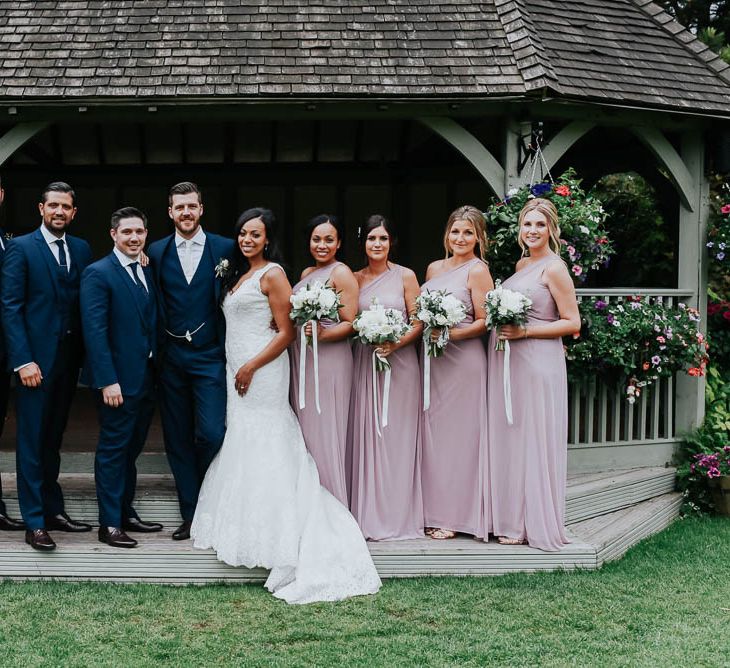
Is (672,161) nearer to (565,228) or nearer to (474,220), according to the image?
(565,228)

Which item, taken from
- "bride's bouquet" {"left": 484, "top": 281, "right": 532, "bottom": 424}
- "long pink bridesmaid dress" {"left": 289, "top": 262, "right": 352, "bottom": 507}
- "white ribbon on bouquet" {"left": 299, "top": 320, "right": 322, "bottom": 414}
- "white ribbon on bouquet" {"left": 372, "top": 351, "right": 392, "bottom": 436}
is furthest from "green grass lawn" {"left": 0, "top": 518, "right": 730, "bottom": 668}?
"bride's bouquet" {"left": 484, "top": 281, "right": 532, "bottom": 424}

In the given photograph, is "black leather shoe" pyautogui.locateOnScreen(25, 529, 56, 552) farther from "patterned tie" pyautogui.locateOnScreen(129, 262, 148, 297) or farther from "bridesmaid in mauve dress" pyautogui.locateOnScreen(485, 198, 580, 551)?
"bridesmaid in mauve dress" pyautogui.locateOnScreen(485, 198, 580, 551)

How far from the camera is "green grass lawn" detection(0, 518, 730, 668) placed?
4.24 meters

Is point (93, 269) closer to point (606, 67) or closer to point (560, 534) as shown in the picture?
point (560, 534)

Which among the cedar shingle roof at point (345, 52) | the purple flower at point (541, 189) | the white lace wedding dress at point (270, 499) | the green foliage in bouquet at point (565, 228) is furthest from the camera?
the cedar shingle roof at point (345, 52)

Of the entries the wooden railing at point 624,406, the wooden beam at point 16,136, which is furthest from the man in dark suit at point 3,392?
the wooden railing at point 624,406

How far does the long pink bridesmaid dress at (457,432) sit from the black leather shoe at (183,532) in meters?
1.59

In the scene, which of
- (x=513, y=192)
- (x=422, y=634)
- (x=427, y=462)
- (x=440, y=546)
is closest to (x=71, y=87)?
(x=513, y=192)

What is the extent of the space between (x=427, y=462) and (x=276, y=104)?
303 centimetres

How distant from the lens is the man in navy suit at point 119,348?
5117 mm

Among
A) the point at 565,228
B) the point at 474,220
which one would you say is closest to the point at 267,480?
the point at 474,220

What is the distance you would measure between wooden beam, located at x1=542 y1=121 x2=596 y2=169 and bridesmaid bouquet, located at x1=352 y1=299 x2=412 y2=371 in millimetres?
2364

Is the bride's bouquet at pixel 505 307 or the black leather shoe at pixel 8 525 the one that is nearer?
the bride's bouquet at pixel 505 307

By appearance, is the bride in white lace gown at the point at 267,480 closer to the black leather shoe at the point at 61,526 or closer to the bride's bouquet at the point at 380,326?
the bride's bouquet at the point at 380,326
